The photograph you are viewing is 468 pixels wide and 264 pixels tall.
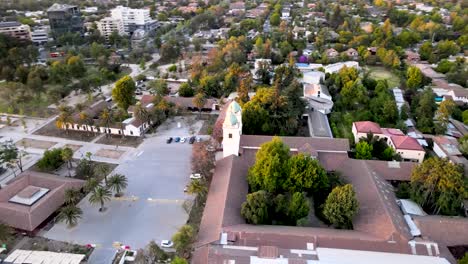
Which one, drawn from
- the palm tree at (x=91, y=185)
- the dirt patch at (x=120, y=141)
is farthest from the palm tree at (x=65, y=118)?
the palm tree at (x=91, y=185)

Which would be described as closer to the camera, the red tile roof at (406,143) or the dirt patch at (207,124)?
the red tile roof at (406,143)

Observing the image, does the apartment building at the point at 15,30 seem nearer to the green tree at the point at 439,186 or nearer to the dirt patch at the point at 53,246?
the dirt patch at the point at 53,246

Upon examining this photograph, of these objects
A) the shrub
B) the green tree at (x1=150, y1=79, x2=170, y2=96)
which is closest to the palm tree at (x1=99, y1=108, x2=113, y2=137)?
the shrub

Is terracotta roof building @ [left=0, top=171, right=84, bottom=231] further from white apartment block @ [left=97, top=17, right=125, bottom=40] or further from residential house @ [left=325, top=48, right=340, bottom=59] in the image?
white apartment block @ [left=97, top=17, right=125, bottom=40]

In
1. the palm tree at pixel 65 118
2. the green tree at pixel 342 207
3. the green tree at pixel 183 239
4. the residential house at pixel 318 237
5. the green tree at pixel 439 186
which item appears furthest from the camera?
the palm tree at pixel 65 118

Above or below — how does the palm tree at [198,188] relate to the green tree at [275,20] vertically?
below

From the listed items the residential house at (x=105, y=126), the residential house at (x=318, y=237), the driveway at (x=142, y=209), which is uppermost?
the residential house at (x=318, y=237)
